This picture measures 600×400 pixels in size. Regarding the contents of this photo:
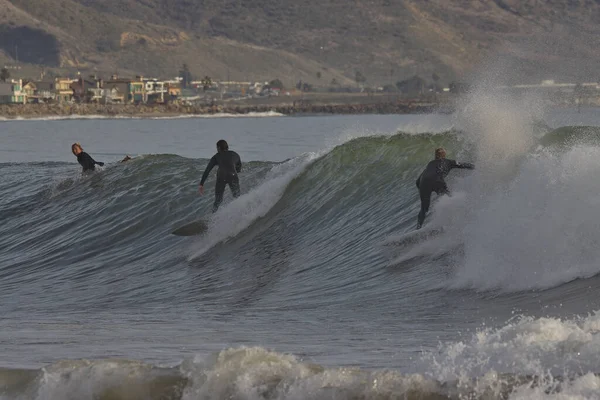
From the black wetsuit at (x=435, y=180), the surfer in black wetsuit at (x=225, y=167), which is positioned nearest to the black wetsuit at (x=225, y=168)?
the surfer in black wetsuit at (x=225, y=167)

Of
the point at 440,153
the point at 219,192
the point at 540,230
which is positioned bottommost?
the point at 219,192

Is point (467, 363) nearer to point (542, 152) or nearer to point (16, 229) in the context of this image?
point (542, 152)

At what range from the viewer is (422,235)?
14.1 metres

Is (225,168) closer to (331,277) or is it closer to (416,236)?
(331,277)

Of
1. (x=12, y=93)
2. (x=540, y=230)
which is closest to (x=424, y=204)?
(x=540, y=230)

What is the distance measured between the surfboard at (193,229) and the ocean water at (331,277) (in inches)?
7.5

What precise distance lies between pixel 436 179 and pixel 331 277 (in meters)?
1.77

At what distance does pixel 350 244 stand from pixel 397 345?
21.4 feet

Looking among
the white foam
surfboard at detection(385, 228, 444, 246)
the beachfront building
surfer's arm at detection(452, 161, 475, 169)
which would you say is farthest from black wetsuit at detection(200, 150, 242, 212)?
the beachfront building

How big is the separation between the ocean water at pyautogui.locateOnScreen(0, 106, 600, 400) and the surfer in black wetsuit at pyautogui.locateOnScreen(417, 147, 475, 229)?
0.19 metres

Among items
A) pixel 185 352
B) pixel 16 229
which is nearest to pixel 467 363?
pixel 185 352

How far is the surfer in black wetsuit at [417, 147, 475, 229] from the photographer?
1457cm

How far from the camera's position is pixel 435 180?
47.9 feet

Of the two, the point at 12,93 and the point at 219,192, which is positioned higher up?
the point at 219,192
